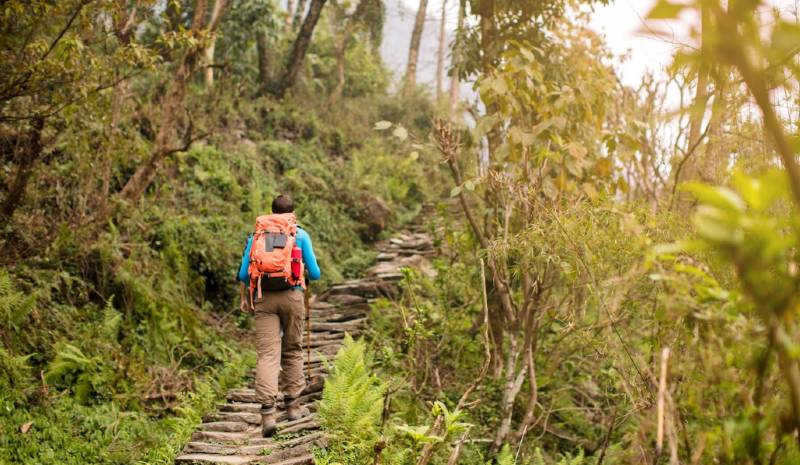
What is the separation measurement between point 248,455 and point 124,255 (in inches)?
186

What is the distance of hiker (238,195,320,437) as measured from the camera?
593cm

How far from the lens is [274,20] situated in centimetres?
1781

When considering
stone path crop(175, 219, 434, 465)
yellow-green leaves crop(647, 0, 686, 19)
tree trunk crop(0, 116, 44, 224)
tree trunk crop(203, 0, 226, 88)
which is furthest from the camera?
tree trunk crop(203, 0, 226, 88)

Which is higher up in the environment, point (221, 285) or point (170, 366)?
point (221, 285)

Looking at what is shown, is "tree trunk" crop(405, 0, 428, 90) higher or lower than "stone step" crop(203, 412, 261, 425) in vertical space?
higher

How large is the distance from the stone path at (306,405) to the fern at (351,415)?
0.15m

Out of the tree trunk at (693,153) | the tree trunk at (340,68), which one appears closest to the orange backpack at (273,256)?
the tree trunk at (693,153)

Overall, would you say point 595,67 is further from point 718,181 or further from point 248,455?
point 248,455

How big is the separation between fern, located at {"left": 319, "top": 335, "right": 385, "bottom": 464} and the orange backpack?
978mm

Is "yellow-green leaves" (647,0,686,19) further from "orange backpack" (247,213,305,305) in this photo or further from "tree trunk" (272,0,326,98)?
"tree trunk" (272,0,326,98)

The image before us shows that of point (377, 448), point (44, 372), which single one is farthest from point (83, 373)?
point (377, 448)

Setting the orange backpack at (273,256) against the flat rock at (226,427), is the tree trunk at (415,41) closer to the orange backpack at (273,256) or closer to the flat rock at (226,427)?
the orange backpack at (273,256)

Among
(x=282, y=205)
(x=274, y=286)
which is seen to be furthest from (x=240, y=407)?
(x=282, y=205)

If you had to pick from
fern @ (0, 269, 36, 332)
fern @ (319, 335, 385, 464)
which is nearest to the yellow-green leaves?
fern @ (319, 335, 385, 464)
